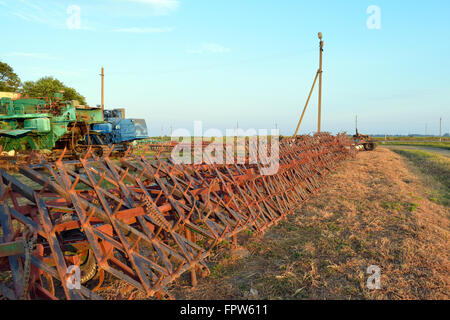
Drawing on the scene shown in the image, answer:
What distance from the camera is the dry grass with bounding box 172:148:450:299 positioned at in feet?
14.4

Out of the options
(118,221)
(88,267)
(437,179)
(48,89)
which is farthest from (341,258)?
(48,89)

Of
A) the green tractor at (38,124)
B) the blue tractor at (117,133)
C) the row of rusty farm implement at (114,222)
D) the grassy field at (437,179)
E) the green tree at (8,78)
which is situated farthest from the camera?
the green tree at (8,78)

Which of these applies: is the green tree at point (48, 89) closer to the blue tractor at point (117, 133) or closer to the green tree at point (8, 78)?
the green tree at point (8, 78)

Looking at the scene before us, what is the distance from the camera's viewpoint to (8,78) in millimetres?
42562

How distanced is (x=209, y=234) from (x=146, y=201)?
1.57 meters

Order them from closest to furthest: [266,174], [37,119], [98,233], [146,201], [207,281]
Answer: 1. [98,233]
2. [146,201]
3. [207,281]
4. [266,174]
5. [37,119]

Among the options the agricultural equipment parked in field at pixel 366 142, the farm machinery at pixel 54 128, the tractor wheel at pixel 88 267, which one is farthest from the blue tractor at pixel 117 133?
the agricultural equipment parked in field at pixel 366 142

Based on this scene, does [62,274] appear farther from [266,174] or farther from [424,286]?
[266,174]

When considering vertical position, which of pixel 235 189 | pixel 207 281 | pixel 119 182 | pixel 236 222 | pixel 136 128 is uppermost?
pixel 136 128

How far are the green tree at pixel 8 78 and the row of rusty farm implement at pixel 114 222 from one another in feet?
161

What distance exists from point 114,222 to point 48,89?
49744 mm

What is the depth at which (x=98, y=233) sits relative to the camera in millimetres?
3598

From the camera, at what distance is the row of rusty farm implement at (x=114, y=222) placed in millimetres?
3135
